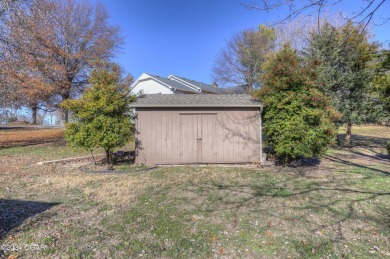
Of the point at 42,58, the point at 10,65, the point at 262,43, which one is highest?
the point at 262,43

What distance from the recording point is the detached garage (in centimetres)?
887

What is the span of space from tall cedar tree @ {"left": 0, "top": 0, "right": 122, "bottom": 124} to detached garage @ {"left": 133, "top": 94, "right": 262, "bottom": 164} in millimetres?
5467

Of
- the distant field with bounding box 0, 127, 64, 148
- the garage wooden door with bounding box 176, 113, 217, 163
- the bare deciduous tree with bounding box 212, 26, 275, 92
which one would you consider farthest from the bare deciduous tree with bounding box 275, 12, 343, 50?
the distant field with bounding box 0, 127, 64, 148

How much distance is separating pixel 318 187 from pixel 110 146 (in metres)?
6.06

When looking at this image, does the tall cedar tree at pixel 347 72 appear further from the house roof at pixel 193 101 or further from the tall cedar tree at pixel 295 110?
the house roof at pixel 193 101

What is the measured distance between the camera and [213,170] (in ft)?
26.7

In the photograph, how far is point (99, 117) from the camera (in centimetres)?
778

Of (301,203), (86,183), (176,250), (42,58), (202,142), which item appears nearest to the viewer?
(176,250)

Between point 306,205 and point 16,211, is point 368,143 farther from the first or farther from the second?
point 16,211

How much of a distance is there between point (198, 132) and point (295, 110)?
11.0 ft

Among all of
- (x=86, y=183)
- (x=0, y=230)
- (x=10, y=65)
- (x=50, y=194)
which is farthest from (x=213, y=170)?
(x=10, y=65)

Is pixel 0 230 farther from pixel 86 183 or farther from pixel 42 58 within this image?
pixel 42 58

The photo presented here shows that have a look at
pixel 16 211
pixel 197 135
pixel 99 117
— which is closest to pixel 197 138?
pixel 197 135

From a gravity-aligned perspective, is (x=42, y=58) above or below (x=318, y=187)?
above
